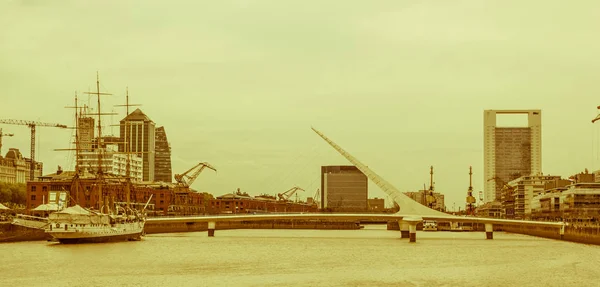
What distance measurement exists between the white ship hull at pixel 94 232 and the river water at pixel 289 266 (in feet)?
6.11

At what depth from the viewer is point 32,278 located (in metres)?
46.7

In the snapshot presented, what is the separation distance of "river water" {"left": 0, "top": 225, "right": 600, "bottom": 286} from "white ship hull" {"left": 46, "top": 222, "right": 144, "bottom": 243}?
1.86m

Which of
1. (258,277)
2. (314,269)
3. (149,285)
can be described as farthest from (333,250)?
(149,285)

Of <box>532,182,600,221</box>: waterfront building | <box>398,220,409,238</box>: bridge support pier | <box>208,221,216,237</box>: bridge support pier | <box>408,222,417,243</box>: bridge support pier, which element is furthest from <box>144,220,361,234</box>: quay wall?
<box>408,222,417,243</box>: bridge support pier

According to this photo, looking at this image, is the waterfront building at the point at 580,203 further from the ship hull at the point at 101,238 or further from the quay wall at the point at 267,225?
the ship hull at the point at 101,238

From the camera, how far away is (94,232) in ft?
264

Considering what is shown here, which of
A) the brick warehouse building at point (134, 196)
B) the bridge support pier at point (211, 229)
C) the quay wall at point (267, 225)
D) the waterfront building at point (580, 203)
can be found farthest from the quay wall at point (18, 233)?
the waterfront building at point (580, 203)

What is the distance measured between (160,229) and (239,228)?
3547cm

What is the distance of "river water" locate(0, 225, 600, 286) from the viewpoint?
156ft

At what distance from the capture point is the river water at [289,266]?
47500mm

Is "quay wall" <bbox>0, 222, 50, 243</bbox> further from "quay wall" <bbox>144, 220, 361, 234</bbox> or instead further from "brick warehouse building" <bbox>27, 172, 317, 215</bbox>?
"quay wall" <bbox>144, 220, 361, 234</bbox>

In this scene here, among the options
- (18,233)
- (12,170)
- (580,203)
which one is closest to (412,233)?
(18,233)

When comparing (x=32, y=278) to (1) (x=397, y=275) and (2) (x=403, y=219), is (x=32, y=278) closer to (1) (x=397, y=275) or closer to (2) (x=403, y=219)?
(1) (x=397, y=275)

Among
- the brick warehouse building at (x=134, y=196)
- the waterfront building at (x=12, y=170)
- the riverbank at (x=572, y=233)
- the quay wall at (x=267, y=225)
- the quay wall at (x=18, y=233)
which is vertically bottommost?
the quay wall at (x=267, y=225)
